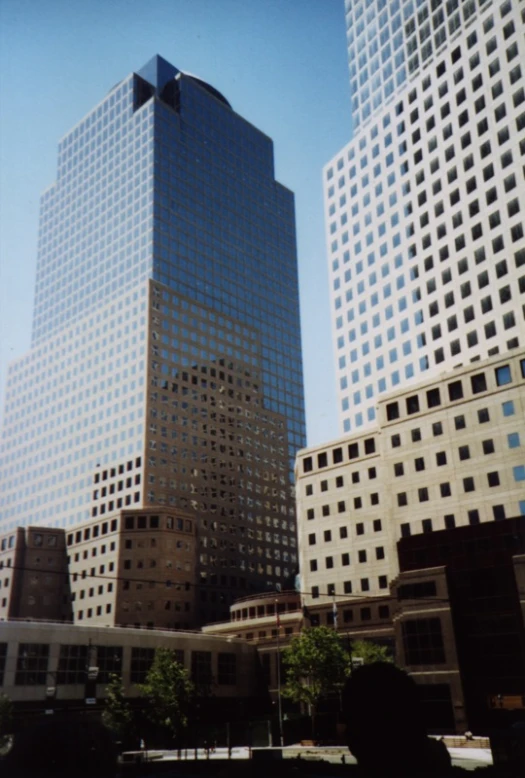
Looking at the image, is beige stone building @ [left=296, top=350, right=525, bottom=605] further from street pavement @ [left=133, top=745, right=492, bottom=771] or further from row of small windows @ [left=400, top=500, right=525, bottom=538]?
street pavement @ [left=133, top=745, right=492, bottom=771]

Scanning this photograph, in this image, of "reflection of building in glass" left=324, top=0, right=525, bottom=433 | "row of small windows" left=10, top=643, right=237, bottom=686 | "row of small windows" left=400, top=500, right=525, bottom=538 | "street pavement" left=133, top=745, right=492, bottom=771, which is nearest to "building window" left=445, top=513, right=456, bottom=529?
"row of small windows" left=400, top=500, right=525, bottom=538

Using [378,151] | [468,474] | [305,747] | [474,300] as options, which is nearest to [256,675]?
[305,747]

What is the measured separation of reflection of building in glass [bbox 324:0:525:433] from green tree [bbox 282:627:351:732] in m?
38.5

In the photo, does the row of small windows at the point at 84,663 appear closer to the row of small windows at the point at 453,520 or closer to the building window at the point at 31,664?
the building window at the point at 31,664

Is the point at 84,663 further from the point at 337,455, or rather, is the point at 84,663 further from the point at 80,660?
the point at 337,455

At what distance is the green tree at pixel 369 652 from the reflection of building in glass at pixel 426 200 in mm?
34898

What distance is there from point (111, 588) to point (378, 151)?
304 feet

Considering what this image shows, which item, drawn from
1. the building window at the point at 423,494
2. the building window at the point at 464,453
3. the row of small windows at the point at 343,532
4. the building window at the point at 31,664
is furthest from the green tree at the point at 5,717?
the building window at the point at 464,453

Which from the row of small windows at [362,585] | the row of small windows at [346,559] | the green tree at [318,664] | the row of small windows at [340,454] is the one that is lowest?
the green tree at [318,664]

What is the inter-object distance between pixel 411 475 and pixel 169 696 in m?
39.3

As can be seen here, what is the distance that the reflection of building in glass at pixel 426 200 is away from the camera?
330 ft

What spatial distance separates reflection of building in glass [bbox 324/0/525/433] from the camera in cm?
10056

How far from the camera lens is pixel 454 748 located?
63.7 m

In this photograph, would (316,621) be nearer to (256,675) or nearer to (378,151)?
(256,675)
